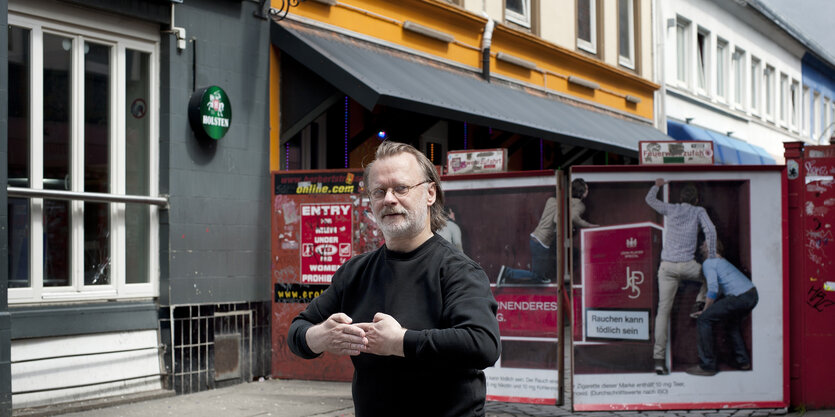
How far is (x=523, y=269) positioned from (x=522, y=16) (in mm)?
9124

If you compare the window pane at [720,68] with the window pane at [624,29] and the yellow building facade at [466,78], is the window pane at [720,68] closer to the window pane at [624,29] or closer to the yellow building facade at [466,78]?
the yellow building facade at [466,78]

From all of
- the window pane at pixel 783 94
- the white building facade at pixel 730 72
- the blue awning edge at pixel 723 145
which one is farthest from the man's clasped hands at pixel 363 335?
the window pane at pixel 783 94

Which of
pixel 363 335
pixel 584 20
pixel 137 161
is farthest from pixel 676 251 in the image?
pixel 584 20

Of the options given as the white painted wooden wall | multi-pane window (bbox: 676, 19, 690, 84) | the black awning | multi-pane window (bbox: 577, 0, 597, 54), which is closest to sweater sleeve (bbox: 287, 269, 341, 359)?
the white painted wooden wall

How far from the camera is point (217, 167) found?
10016mm

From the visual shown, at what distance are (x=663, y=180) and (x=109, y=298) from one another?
4.75 m

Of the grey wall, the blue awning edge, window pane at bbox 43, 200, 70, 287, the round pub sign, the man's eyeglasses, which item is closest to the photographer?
Result: the man's eyeglasses

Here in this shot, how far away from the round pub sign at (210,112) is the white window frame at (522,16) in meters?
7.18

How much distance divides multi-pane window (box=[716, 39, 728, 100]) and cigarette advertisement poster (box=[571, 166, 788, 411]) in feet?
63.3

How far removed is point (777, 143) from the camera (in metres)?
31.8

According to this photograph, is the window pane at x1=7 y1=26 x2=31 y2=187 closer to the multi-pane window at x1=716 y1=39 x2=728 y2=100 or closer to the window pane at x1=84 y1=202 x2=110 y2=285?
the window pane at x1=84 y1=202 x2=110 y2=285

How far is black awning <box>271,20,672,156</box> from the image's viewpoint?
10363 millimetres

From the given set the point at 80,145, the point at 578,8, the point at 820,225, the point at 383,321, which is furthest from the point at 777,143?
the point at 383,321

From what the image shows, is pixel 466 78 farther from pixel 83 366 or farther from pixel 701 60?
pixel 701 60
